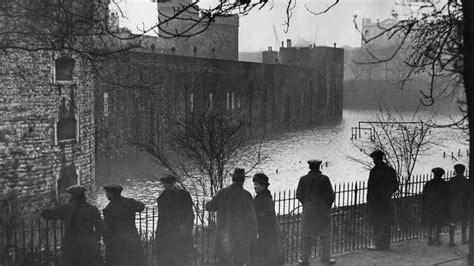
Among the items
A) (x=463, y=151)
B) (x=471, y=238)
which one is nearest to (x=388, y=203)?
(x=471, y=238)

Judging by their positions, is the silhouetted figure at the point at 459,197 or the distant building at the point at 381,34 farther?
the silhouetted figure at the point at 459,197

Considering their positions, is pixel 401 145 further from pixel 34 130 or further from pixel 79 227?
pixel 79 227

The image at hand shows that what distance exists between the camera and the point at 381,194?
24.2 feet

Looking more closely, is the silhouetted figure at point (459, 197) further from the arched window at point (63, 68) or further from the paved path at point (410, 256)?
the arched window at point (63, 68)

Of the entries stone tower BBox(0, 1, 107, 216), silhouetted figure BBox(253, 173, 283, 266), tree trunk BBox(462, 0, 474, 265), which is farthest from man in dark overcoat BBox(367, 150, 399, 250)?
stone tower BBox(0, 1, 107, 216)

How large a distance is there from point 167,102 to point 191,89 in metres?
2.17

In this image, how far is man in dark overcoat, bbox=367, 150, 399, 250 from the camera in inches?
288

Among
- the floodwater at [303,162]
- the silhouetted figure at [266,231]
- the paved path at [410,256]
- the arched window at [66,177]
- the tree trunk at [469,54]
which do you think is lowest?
the floodwater at [303,162]

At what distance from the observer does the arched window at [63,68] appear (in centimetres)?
1656

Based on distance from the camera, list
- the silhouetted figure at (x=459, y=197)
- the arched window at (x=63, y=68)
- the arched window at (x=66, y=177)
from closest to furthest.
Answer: the silhouetted figure at (x=459, y=197) → the arched window at (x=63, y=68) → the arched window at (x=66, y=177)

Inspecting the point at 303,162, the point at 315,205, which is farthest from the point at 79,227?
the point at 303,162

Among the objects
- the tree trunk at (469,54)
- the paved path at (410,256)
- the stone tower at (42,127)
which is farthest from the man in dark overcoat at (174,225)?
the stone tower at (42,127)

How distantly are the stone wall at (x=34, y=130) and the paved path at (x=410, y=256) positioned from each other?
10.3 m

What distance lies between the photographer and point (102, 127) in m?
24.6
